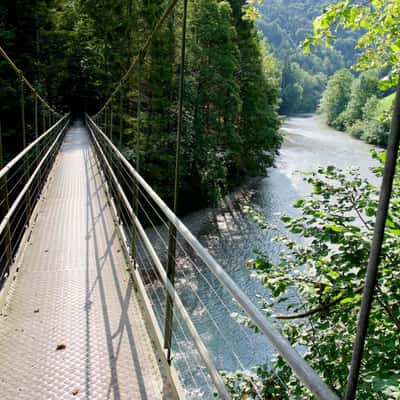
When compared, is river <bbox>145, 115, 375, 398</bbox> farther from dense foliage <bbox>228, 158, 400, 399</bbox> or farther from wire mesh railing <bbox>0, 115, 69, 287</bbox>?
wire mesh railing <bbox>0, 115, 69, 287</bbox>

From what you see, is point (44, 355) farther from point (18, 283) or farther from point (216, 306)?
point (216, 306)

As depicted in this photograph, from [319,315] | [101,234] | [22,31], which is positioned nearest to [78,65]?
[22,31]

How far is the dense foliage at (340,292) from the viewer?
1.93 meters

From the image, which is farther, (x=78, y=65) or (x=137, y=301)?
(x=78, y=65)

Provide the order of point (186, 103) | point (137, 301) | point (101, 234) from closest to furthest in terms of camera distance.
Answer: point (137, 301) < point (101, 234) < point (186, 103)

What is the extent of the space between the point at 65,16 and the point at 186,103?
8.79 metres

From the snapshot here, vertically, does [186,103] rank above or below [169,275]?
above

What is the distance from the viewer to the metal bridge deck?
5.64ft

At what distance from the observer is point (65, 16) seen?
60.4 feet

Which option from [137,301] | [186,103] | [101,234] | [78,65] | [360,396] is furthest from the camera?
[78,65]

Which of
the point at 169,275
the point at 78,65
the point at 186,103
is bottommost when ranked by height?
the point at 169,275

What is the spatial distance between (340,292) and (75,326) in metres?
1.35

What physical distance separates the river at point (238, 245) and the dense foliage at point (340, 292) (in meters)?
0.40

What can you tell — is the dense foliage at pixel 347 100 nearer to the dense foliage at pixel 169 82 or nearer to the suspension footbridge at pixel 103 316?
the dense foliage at pixel 169 82
